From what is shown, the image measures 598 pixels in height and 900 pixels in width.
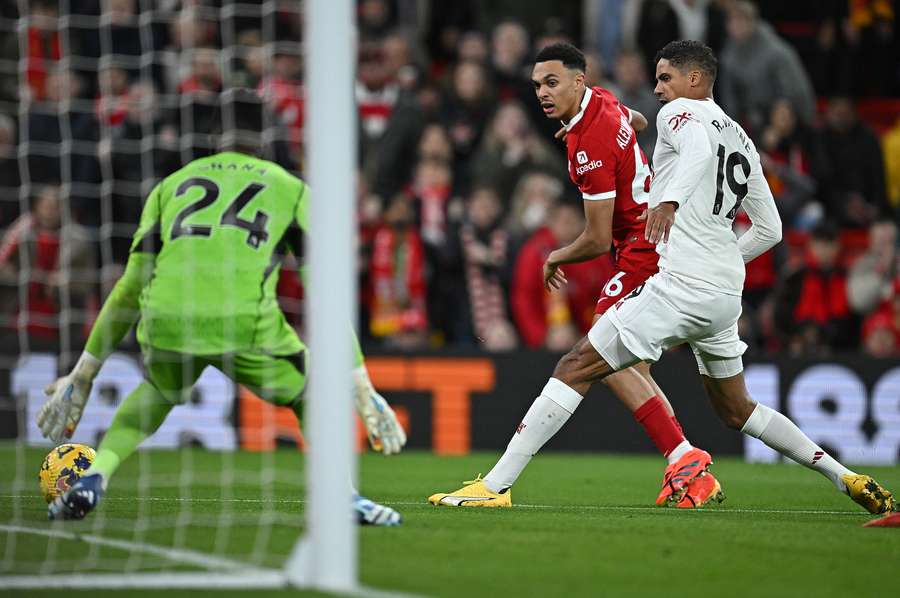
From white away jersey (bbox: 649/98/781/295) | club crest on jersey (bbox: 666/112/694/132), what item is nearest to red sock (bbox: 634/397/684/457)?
white away jersey (bbox: 649/98/781/295)

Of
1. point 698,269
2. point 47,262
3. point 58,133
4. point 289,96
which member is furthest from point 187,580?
point 289,96

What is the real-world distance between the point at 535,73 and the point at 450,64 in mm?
8587

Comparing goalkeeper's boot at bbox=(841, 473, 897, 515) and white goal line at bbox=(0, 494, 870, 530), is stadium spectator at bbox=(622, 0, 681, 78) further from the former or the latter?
goalkeeper's boot at bbox=(841, 473, 897, 515)

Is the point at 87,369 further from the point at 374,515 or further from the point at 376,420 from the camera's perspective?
the point at 376,420

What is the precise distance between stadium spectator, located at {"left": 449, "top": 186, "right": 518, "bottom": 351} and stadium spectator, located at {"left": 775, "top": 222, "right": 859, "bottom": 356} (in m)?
2.67

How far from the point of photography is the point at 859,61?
15.5 meters

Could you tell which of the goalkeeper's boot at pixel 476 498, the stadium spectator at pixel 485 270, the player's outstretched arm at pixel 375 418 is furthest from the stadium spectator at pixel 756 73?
the player's outstretched arm at pixel 375 418

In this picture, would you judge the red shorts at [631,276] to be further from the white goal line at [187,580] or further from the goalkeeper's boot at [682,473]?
the white goal line at [187,580]

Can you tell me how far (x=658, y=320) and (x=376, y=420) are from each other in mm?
→ 2026

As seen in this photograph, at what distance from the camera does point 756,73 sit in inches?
564

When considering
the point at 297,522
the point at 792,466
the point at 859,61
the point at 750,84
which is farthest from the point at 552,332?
the point at 297,522

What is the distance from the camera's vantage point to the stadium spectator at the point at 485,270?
1315 centimetres

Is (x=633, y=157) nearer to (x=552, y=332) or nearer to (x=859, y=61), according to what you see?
(x=552, y=332)

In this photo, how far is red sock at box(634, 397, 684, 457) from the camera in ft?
24.6
